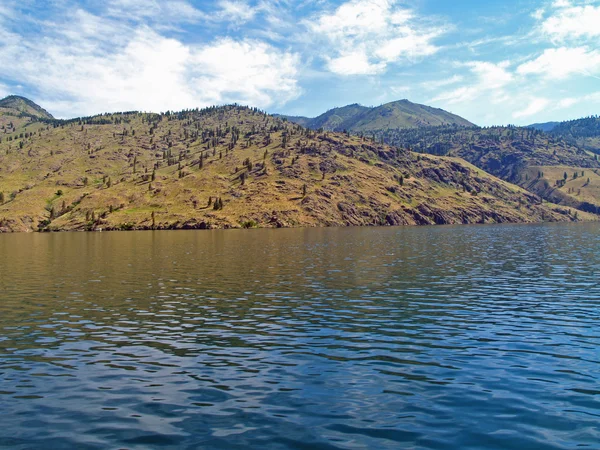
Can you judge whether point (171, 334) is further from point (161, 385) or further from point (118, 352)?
point (161, 385)

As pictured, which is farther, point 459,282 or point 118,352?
point 459,282

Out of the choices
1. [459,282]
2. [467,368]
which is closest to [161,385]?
[467,368]

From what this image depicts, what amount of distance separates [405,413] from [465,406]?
2.81 m

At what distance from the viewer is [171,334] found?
31.6 meters

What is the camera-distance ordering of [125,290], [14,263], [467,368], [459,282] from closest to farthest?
[467,368] < [125,290] < [459,282] < [14,263]

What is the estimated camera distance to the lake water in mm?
16766

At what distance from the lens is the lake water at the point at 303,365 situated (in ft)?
55.0

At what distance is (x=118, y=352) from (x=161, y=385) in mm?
7339

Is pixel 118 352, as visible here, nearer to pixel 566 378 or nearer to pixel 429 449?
pixel 429 449

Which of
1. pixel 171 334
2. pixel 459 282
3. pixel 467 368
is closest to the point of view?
pixel 467 368

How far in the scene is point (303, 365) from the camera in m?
24.5

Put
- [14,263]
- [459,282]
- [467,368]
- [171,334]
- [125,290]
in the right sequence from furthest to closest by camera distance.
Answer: [14,263]
[459,282]
[125,290]
[171,334]
[467,368]

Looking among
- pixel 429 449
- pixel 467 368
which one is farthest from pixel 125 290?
pixel 429 449

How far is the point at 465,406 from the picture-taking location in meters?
18.9
